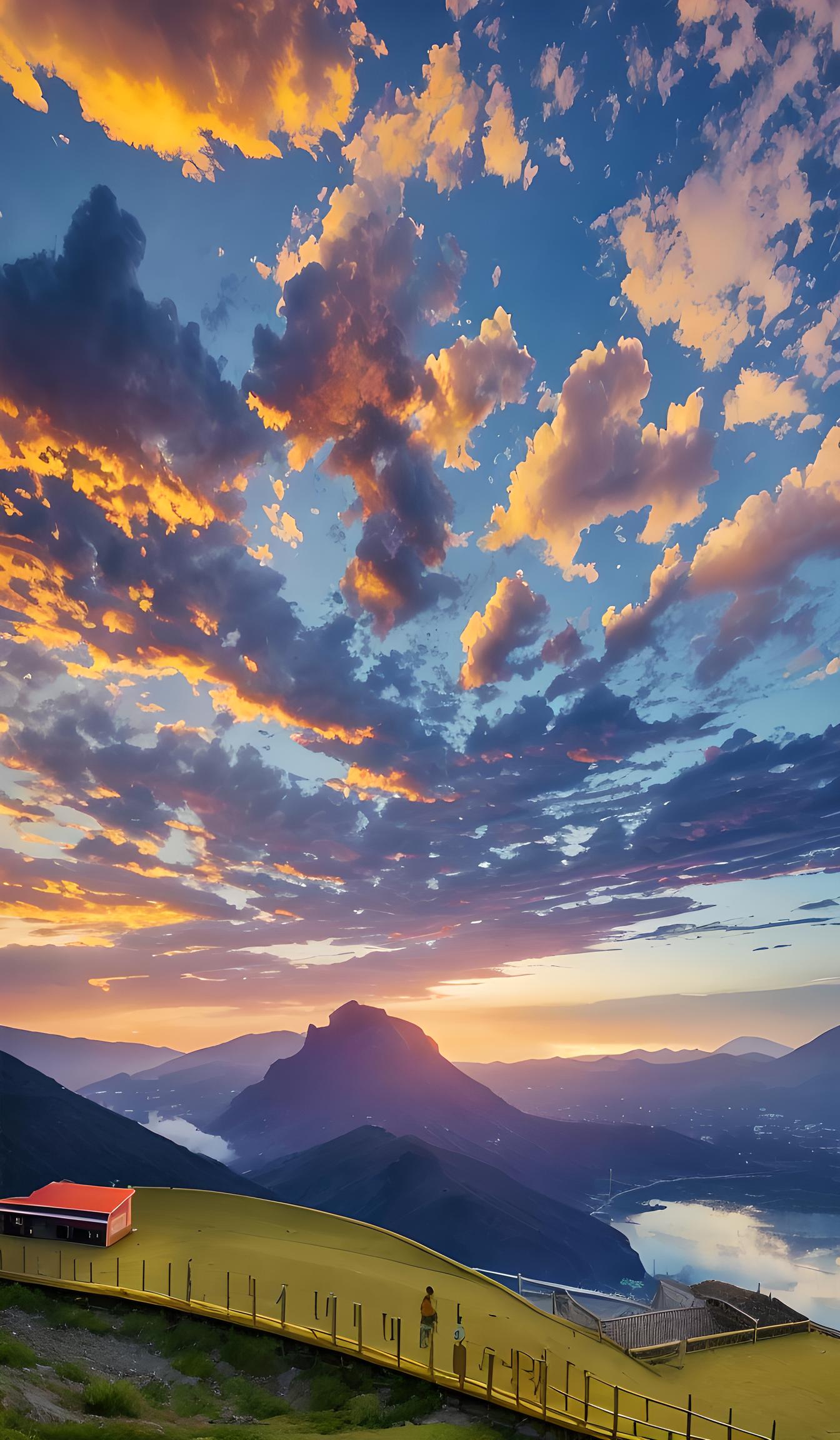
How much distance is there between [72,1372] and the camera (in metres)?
20.5

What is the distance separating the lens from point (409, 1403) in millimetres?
19359

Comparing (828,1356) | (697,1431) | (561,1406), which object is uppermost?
(561,1406)

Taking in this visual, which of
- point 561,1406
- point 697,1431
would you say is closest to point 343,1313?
point 561,1406

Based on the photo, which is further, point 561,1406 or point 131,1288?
point 131,1288

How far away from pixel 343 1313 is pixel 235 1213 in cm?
1683

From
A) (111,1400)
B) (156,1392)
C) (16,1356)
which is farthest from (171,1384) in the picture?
(16,1356)

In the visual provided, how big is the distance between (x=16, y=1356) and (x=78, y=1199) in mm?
14536

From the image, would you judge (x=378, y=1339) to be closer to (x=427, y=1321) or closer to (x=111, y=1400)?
(x=427, y=1321)

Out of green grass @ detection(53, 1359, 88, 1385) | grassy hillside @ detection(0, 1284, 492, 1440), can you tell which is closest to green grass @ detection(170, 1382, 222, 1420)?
grassy hillside @ detection(0, 1284, 492, 1440)

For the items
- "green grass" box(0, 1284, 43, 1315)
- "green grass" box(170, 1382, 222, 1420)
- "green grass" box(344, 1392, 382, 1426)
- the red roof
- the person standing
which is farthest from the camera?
the red roof

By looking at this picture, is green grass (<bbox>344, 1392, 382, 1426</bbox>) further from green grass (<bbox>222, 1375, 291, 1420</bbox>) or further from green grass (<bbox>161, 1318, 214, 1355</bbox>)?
green grass (<bbox>161, 1318, 214, 1355</bbox>)

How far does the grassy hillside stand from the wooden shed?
4.72 meters

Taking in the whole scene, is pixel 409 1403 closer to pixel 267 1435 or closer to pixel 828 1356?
pixel 267 1435

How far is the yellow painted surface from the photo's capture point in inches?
781
